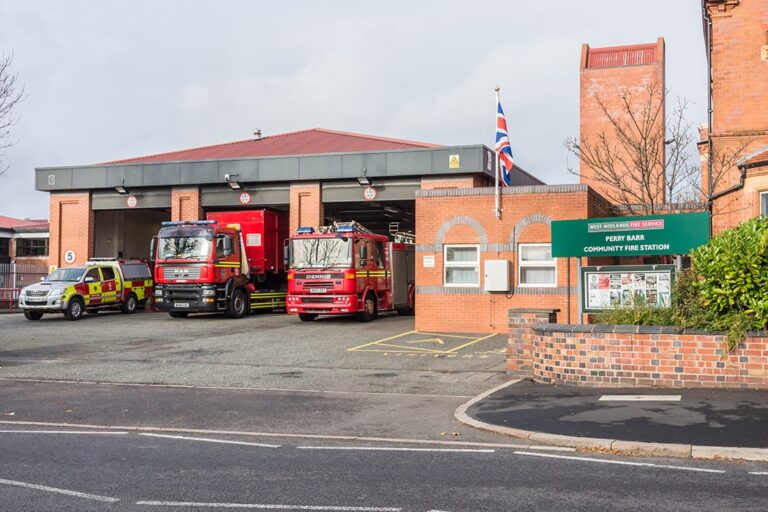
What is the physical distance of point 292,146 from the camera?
37406 millimetres

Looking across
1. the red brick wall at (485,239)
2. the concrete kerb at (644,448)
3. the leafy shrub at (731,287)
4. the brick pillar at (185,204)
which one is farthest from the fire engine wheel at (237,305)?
the concrete kerb at (644,448)

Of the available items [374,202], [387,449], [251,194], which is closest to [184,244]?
[251,194]

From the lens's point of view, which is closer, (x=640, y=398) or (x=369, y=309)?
(x=640, y=398)

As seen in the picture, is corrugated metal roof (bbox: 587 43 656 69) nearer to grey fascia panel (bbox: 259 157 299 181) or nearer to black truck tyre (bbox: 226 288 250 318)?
grey fascia panel (bbox: 259 157 299 181)

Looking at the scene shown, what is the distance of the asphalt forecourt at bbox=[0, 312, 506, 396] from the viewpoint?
1364 cm

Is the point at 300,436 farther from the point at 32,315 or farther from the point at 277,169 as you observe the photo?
the point at 277,169

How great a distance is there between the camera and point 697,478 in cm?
655

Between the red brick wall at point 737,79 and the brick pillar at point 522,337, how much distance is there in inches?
474

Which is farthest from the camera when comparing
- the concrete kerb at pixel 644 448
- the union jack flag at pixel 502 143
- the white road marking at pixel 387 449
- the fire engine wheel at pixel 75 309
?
the fire engine wheel at pixel 75 309

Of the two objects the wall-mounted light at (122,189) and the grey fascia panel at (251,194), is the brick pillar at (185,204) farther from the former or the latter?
the wall-mounted light at (122,189)

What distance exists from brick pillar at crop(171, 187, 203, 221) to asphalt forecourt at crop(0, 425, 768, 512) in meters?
25.5

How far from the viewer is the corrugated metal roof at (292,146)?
3481cm

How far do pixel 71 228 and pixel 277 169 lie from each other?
10.7 m

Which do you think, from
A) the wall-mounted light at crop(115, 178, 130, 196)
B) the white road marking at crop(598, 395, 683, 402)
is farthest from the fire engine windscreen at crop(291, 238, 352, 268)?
the white road marking at crop(598, 395, 683, 402)
